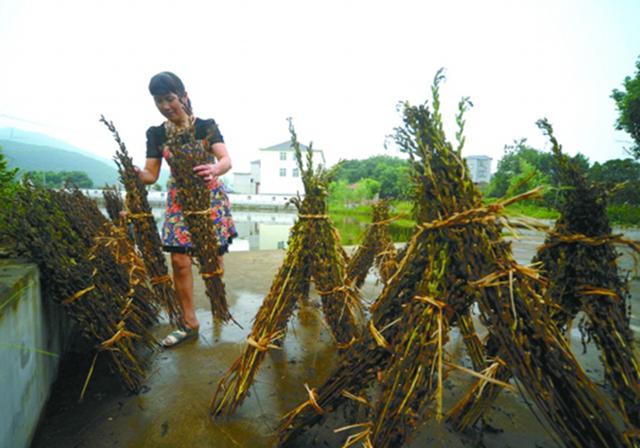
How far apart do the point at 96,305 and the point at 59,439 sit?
724 mm

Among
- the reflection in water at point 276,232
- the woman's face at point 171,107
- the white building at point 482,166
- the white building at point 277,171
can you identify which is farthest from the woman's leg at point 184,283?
the white building at point 482,166

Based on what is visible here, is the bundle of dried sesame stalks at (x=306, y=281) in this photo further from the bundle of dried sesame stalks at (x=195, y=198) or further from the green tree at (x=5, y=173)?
the green tree at (x=5, y=173)

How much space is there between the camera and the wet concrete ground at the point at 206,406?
183 centimetres

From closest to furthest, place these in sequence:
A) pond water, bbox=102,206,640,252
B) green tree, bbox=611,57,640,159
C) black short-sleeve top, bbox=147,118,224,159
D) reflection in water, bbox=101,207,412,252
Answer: black short-sleeve top, bbox=147,118,224,159 → pond water, bbox=102,206,640,252 → reflection in water, bbox=101,207,412,252 → green tree, bbox=611,57,640,159

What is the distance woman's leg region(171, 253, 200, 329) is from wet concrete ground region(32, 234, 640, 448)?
0.23 metres

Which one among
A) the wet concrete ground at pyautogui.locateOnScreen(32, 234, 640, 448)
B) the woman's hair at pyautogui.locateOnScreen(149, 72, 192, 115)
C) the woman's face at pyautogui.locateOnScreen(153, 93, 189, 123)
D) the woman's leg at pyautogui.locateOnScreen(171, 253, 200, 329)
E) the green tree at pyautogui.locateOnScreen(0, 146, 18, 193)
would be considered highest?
the woman's hair at pyautogui.locateOnScreen(149, 72, 192, 115)

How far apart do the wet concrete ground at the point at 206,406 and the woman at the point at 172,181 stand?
1.55ft

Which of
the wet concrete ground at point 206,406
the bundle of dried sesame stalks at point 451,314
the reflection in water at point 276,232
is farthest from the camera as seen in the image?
the reflection in water at point 276,232

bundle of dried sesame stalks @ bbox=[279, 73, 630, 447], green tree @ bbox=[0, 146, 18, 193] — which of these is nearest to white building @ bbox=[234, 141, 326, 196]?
green tree @ bbox=[0, 146, 18, 193]

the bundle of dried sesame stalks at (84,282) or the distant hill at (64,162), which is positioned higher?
the distant hill at (64,162)

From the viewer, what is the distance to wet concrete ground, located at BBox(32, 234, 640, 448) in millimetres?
1831

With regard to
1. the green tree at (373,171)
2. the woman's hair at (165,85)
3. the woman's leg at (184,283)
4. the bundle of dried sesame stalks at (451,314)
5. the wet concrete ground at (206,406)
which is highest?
the green tree at (373,171)

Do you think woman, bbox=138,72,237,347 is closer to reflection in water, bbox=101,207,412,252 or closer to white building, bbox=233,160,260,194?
reflection in water, bbox=101,207,412,252

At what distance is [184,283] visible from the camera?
298 cm
